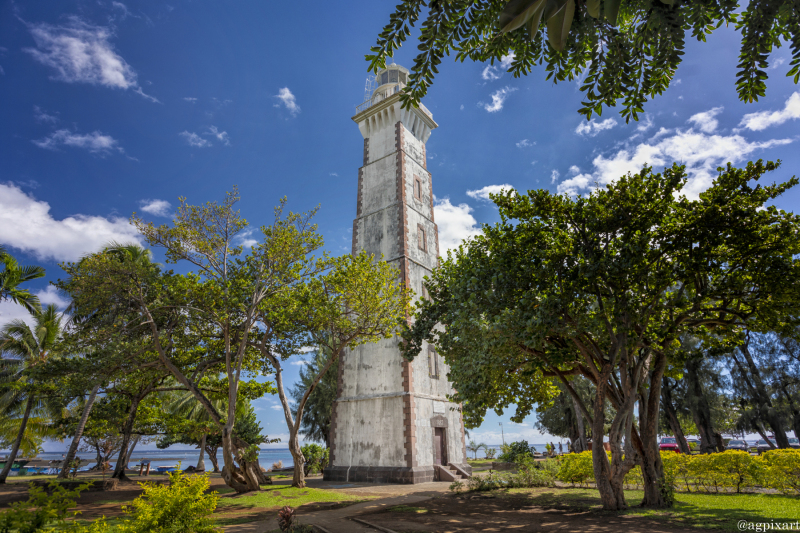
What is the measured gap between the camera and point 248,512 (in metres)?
12.9

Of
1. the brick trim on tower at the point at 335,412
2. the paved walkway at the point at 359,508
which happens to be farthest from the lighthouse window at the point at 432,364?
the paved walkway at the point at 359,508

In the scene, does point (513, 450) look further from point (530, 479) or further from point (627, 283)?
point (627, 283)

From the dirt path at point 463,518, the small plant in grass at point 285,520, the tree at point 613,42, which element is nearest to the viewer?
the tree at point 613,42

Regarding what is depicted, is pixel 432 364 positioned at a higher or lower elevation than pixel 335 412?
higher

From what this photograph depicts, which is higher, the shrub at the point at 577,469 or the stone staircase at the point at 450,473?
the shrub at the point at 577,469

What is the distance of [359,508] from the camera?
1342 cm

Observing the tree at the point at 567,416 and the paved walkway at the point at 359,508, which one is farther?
the tree at the point at 567,416

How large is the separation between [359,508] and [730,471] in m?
14.7

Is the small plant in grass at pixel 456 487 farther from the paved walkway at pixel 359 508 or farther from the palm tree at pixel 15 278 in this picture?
the palm tree at pixel 15 278

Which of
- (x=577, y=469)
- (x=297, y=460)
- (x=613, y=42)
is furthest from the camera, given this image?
(x=577, y=469)

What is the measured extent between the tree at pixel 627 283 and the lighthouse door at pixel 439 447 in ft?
37.0

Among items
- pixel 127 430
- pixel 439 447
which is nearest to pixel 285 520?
pixel 439 447

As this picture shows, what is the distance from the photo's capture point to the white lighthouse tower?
22016 mm

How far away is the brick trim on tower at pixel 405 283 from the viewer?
21.2 m
